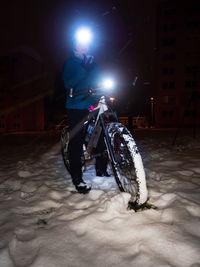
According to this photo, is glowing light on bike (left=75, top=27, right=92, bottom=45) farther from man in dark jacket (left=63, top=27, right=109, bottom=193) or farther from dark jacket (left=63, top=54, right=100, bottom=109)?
dark jacket (left=63, top=54, right=100, bottom=109)

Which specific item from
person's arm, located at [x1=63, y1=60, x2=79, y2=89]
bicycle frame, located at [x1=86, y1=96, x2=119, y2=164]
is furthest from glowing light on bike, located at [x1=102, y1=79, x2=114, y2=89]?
person's arm, located at [x1=63, y1=60, x2=79, y2=89]

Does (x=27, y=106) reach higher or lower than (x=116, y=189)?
higher

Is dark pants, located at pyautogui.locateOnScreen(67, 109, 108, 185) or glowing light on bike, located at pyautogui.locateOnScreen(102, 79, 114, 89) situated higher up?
glowing light on bike, located at pyautogui.locateOnScreen(102, 79, 114, 89)

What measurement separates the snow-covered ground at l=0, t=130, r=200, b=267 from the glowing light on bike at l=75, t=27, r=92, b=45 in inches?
85.7

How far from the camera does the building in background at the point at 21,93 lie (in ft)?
202

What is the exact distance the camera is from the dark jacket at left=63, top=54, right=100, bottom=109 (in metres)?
4.35

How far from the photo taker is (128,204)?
3584 mm

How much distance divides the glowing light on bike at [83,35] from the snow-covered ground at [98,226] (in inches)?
85.7

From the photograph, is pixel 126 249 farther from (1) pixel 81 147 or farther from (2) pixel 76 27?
(2) pixel 76 27

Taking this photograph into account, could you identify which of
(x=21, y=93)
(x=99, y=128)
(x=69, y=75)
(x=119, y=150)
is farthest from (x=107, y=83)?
(x=21, y=93)

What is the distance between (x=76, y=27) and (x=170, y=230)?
309 centimetres

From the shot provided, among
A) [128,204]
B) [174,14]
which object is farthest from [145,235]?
[174,14]

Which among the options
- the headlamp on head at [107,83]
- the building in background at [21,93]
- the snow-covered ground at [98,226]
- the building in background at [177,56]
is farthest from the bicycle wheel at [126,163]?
the building in background at [21,93]

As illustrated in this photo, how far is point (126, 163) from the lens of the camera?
390 cm
